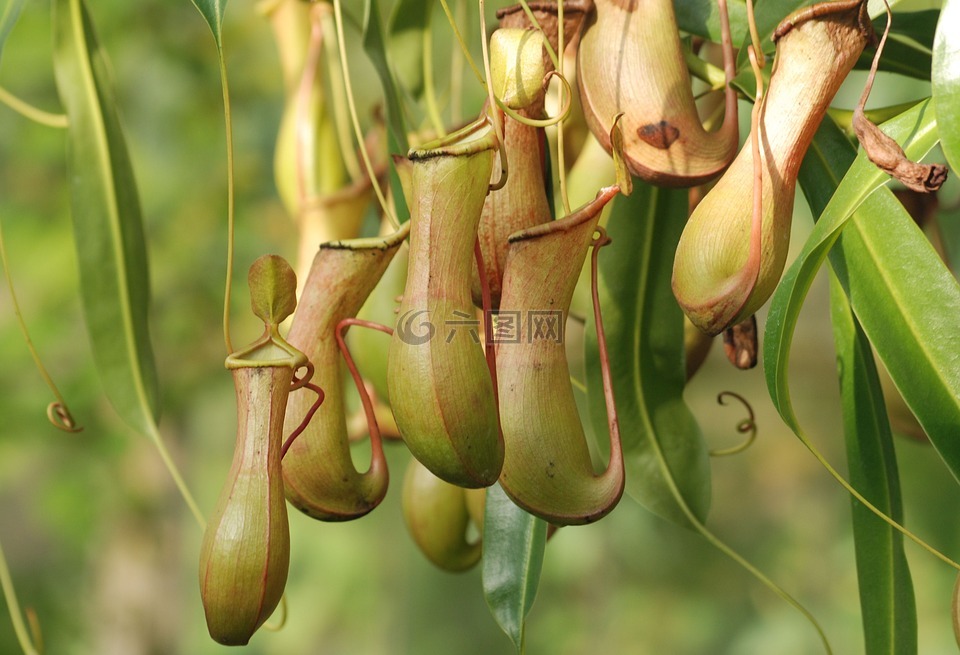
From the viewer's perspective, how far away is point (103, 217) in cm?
63

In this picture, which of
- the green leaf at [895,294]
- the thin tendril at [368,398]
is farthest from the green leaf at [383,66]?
the green leaf at [895,294]

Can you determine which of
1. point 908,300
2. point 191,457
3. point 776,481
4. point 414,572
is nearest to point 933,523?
point 776,481

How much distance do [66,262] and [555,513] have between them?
1285mm

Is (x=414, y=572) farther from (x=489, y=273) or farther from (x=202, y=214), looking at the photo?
(x=489, y=273)

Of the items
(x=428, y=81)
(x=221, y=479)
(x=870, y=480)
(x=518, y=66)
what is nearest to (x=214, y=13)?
(x=518, y=66)

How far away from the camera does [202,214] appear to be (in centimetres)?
164

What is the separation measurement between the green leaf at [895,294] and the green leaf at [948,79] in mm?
30

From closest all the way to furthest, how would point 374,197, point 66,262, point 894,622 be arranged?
point 894,622, point 374,197, point 66,262

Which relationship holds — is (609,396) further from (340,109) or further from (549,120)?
(340,109)

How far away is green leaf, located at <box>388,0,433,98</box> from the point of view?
0.69 meters

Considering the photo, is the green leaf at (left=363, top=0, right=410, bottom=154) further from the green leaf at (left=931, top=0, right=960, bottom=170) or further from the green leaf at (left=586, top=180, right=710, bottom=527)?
the green leaf at (left=931, top=0, right=960, bottom=170)

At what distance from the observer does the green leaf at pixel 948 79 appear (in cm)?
35

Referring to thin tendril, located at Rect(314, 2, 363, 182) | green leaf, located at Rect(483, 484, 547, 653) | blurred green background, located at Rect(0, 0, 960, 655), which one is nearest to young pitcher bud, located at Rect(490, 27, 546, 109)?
green leaf, located at Rect(483, 484, 547, 653)

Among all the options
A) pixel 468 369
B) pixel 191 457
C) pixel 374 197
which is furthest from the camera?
pixel 191 457
